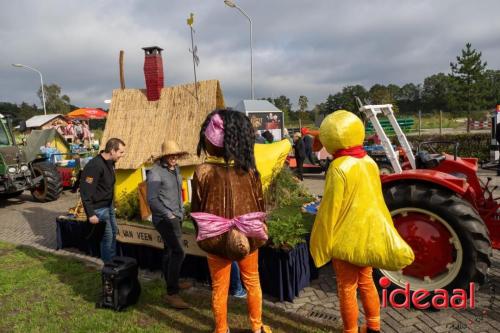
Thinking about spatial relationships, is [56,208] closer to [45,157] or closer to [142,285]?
[45,157]

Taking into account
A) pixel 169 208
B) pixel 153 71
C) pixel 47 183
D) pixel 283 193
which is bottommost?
pixel 47 183

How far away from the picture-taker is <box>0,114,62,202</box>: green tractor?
941 cm

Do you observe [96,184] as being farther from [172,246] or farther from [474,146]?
[474,146]

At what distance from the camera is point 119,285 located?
370cm

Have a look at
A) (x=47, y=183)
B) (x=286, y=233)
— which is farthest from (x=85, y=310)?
(x=47, y=183)

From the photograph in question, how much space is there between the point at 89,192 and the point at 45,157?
8.26 m

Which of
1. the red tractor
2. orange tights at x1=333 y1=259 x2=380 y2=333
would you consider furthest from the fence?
orange tights at x1=333 y1=259 x2=380 y2=333

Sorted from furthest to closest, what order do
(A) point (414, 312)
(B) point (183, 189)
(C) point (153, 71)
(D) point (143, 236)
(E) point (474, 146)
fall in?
(E) point (474, 146), (C) point (153, 71), (B) point (183, 189), (D) point (143, 236), (A) point (414, 312)

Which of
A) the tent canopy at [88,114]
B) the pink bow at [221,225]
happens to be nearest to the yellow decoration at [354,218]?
the pink bow at [221,225]

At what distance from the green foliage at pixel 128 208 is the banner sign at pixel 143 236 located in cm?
44

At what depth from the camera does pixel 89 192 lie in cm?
408

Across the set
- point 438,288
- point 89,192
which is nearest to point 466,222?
point 438,288

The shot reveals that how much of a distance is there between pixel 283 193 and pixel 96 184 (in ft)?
8.73

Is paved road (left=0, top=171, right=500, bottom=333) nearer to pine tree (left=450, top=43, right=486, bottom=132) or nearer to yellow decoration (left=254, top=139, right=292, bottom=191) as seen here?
yellow decoration (left=254, top=139, right=292, bottom=191)
